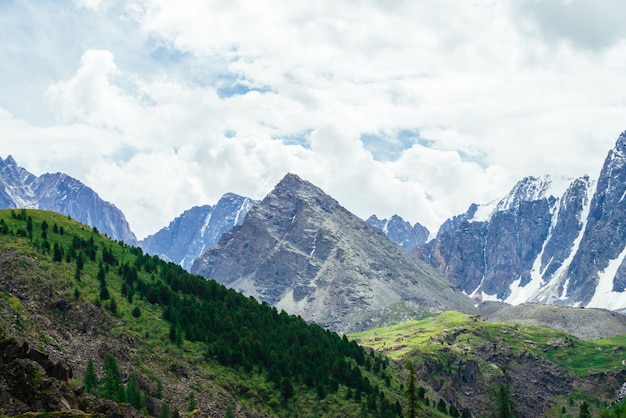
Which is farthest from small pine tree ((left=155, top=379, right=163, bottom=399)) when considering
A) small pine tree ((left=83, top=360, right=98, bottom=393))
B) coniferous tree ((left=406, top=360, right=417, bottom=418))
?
coniferous tree ((left=406, top=360, right=417, bottom=418))

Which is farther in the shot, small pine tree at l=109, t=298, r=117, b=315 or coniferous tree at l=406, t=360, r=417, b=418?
small pine tree at l=109, t=298, r=117, b=315

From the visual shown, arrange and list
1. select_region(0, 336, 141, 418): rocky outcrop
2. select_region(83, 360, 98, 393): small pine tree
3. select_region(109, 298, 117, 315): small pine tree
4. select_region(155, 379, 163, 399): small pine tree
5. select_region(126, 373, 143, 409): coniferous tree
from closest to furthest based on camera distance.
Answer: select_region(0, 336, 141, 418): rocky outcrop → select_region(83, 360, 98, 393): small pine tree → select_region(126, 373, 143, 409): coniferous tree → select_region(155, 379, 163, 399): small pine tree → select_region(109, 298, 117, 315): small pine tree

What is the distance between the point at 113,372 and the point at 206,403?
1272 inches

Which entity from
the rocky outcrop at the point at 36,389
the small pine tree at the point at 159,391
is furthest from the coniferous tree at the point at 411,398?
the small pine tree at the point at 159,391

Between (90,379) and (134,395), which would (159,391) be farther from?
(90,379)

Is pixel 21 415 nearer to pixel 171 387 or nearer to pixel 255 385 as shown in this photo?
pixel 171 387

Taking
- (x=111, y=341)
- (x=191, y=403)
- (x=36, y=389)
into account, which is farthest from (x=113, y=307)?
(x=36, y=389)

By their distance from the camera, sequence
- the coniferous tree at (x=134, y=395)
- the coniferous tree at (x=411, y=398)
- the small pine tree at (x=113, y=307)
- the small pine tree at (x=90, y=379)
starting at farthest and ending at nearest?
the small pine tree at (x=113, y=307) → the coniferous tree at (x=134, y=395) → the coniferous tree at (x=411, y=398) → the small pine tree at (x=90, y=379)

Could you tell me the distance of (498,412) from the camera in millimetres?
175875

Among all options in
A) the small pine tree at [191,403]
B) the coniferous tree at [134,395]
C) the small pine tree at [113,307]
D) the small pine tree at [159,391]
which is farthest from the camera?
the small pine tree at [113,307]

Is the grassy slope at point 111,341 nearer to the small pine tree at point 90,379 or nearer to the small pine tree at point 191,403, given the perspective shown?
the small pine tree at point 191,403

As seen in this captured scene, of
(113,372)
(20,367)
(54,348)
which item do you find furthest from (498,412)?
(20,367)

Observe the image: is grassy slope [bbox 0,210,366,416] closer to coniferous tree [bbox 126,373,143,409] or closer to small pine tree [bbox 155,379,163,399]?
small pine tree [bbox 155,379,163,399]

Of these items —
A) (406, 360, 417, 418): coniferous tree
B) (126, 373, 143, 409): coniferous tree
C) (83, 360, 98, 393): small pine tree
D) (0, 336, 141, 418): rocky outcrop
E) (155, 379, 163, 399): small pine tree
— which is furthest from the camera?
(155, 379, 163, 399): small pine tree
